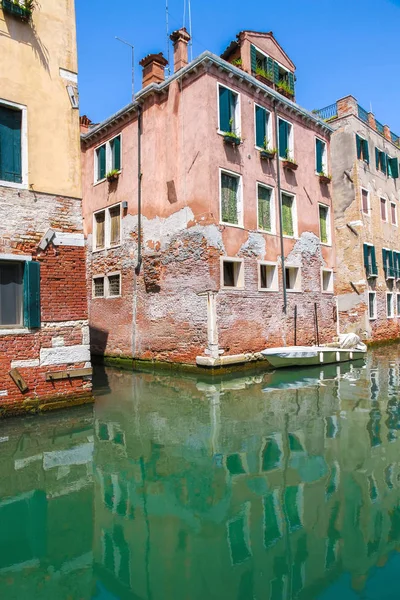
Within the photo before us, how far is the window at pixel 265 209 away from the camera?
13860mm

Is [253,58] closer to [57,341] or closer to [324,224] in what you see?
[324,224]

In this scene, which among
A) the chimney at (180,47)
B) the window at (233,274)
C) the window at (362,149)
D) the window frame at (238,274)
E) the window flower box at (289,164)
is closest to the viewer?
the window frame at (238,274)

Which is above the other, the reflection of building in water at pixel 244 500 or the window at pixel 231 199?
the window at pixel 231 199

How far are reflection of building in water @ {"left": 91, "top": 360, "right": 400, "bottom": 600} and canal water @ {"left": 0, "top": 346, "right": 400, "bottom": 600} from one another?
13 mm

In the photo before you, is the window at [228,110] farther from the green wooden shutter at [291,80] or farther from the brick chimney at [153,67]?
the green wooden shutter at [291,80]

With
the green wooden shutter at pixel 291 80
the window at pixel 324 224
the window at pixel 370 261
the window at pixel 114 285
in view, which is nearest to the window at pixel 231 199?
the window at pixel 114 285

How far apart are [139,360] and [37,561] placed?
35.4ft

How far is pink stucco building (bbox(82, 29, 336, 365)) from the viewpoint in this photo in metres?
12.3

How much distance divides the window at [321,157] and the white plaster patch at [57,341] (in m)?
12.9

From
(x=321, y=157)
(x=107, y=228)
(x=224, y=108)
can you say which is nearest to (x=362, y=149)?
(x=321, y=157)

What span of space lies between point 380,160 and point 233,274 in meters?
11.9

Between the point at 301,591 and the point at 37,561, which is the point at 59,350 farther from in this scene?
the point at 301,591

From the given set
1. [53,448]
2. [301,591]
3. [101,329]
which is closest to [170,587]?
[301,591]

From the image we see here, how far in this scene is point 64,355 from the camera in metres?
7.43
